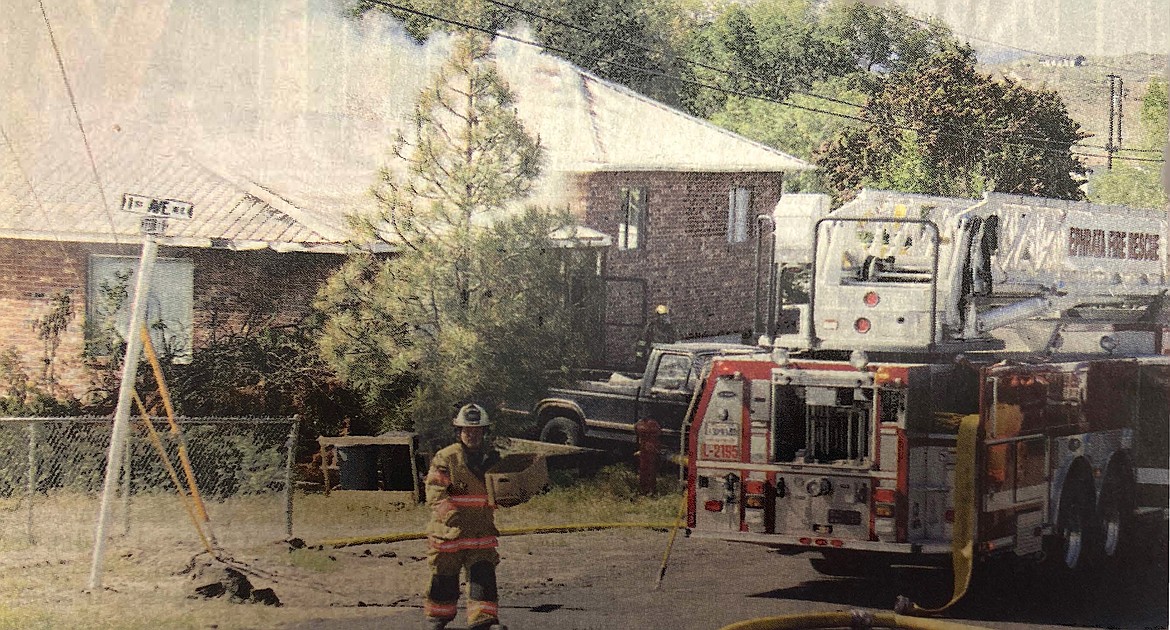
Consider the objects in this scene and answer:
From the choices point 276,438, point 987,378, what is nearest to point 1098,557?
point 987,378

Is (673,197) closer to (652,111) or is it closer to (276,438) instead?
(652,111)

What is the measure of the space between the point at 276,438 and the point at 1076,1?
21.6 feet

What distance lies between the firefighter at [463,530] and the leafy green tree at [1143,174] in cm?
506

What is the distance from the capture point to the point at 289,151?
10047 mm

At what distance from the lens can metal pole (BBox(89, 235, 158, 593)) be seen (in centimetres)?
982

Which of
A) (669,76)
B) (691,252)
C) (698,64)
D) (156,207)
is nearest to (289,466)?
(156,207)

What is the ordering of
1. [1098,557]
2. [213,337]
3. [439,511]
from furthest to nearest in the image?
[1098,557]
[213,337]
[439,511]

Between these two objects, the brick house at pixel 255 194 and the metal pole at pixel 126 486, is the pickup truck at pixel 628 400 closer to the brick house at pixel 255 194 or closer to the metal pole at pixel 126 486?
the brick house at pixel 255 194

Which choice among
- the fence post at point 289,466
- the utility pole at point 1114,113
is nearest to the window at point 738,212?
the utility pole at point 1114,113

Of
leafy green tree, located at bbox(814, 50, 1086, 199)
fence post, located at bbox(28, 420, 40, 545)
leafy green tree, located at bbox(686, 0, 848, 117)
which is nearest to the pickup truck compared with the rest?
leafy green tree, located at bbox(814, 50, 1086, 199)

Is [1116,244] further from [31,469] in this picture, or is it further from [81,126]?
[31,469]

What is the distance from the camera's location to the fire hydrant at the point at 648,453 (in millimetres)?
10266

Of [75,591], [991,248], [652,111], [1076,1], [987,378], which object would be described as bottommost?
[75,591]

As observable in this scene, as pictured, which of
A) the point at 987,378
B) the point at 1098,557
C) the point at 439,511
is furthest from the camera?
the point at 1098,557
